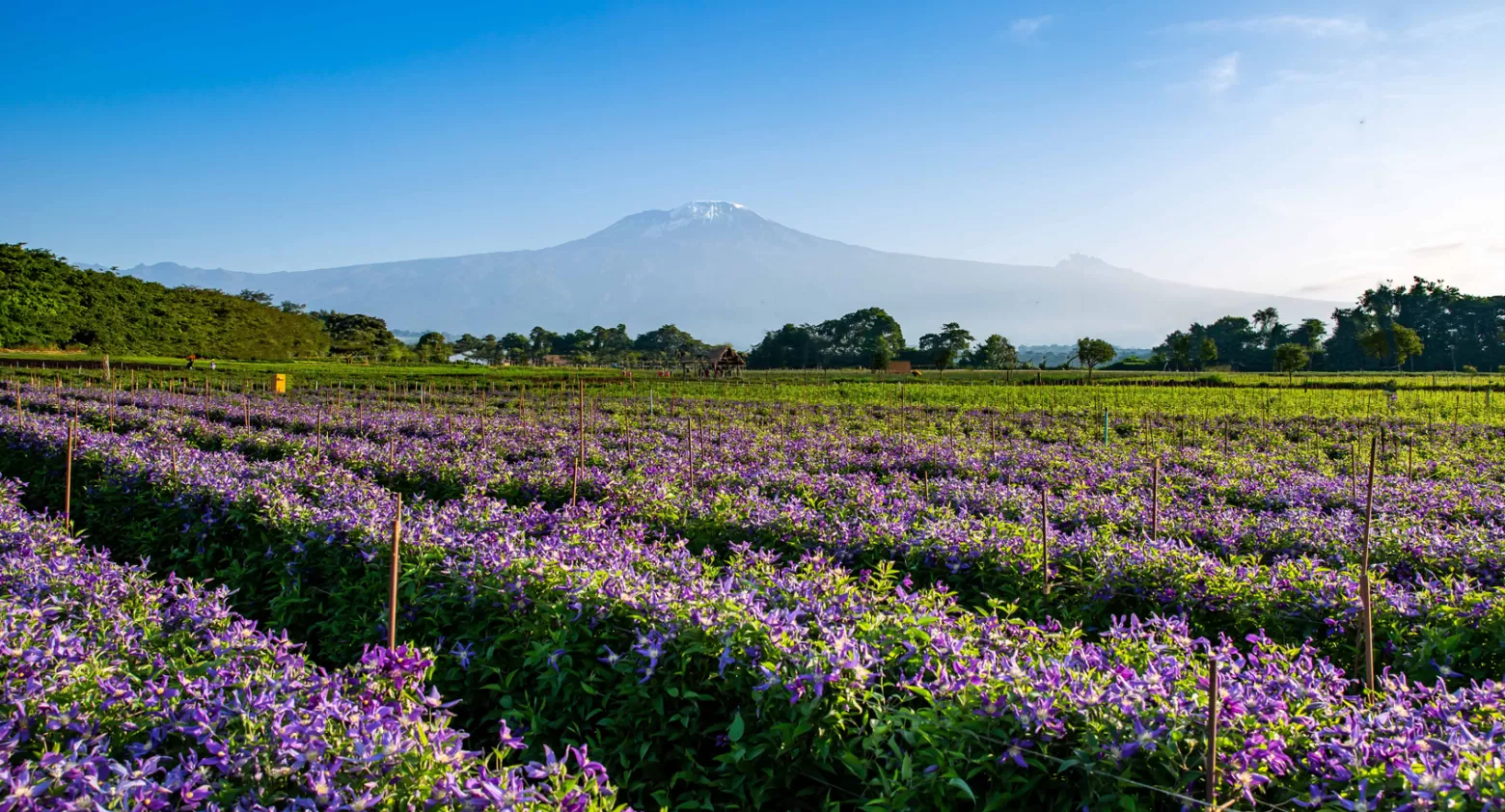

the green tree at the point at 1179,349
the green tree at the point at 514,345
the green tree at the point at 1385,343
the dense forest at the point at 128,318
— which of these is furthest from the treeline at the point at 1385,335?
the green tree at the point at 514,345

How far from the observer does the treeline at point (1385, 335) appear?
84375 millimetres

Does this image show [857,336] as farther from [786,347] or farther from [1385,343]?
[1385,343]

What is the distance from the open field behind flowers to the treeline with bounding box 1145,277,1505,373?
265 feet

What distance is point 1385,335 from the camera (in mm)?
78312

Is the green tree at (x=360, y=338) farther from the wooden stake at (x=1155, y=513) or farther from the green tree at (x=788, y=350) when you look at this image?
the wooden stake at (x=1155, y=513)

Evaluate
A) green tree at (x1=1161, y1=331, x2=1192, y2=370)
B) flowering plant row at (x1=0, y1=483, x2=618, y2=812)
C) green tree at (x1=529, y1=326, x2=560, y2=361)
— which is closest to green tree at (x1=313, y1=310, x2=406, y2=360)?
green tree at (x1=529, y1=326, x2=560, y2=361)

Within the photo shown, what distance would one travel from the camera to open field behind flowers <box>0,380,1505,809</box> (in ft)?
7.70

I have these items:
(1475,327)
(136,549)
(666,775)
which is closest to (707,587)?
(666,775)

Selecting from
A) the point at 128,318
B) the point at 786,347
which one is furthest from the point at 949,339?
the point at 128,318

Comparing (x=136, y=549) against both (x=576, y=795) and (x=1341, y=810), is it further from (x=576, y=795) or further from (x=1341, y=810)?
(x=1341, y=810)

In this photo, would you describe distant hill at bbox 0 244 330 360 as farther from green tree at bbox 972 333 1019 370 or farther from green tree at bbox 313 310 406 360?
green tree at bbox 972 333 1019 370

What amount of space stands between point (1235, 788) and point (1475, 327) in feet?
398

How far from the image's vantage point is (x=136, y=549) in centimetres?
718

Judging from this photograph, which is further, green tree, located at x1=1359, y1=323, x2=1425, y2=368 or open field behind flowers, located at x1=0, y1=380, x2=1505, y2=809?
green tree, located at x1=1359, y1=323, x2=1425, y2=368
